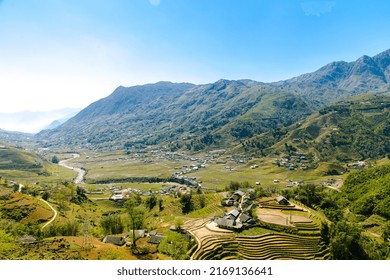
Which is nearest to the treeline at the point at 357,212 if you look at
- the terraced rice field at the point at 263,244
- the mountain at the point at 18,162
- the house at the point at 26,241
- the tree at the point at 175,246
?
the terraced rice field at the point at 263,244

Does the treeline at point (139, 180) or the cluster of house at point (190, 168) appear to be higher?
the cluster of house at point (190, 168)

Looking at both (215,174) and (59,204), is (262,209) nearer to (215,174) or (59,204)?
(59,204)

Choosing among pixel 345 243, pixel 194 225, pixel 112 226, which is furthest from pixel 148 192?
pixel 345 243

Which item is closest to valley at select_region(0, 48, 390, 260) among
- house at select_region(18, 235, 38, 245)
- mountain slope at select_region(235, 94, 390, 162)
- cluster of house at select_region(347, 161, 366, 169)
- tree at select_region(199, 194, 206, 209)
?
house at select_region(18, 235, 38, 245)

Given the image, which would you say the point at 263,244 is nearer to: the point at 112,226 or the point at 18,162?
the point at 112,226

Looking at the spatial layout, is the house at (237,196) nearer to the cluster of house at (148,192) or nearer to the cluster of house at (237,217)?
the cluster of house at (237,217)

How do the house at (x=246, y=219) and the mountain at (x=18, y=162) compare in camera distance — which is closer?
the house at (x=246, y=219)
